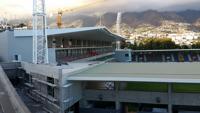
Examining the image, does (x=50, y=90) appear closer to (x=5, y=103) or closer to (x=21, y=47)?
(x=5, y=103)

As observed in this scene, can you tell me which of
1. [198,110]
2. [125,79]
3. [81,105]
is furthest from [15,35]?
[198,110]

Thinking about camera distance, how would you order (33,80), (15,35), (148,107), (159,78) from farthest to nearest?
(15,35) < (33,80) < (148,107) < (159,78)

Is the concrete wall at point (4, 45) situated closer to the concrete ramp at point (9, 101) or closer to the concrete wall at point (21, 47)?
the concrete wall at point (21, 47)

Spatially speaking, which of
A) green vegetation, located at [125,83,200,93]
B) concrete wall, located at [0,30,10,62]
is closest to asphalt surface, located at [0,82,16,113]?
green vegetation, located at [125,83,200,93]

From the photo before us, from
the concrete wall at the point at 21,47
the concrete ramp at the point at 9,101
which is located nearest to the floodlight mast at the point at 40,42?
the concrete wall at the point at 21,47

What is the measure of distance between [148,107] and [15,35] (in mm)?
24139

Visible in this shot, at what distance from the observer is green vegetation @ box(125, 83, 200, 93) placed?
80.9 feet

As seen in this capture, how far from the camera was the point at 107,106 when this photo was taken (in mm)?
27422

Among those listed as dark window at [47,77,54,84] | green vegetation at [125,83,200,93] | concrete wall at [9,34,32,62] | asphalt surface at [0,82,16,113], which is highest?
concrete wall at [9,34,32,62]

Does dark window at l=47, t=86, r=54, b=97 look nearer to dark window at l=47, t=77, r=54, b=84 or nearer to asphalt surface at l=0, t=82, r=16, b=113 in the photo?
dark window at l=47, t=77, r=54, b=84

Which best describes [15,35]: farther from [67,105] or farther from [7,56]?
[67,105]

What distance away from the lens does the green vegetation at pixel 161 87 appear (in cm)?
2466

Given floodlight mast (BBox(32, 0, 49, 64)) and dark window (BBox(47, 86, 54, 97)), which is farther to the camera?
floodlight mast (BBox(32, 0, 49, 64))

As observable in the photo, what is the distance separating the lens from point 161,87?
25.3 meters
